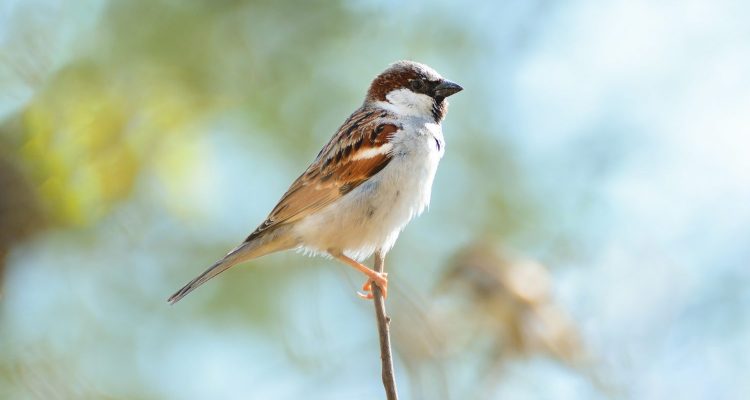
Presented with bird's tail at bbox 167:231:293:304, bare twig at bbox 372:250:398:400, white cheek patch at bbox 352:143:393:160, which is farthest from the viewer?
white cheek patch at bbox 352:143:393:160

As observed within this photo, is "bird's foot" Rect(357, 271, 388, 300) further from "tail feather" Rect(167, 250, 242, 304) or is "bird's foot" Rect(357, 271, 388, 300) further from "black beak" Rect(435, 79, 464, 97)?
"black beak" Rect(435, 79, 464, 97)

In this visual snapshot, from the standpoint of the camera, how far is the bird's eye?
4652mm

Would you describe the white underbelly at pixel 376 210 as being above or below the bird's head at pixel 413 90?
below

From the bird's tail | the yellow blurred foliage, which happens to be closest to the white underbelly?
the bird's tail

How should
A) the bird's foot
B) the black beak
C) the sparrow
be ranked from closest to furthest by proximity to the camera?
the bird's foot, the sparrow, the black beak

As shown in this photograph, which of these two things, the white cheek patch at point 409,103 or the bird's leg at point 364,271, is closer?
the bird's leg at point 364,271

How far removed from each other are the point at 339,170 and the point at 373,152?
0.64 ft

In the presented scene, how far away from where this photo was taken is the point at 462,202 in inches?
244

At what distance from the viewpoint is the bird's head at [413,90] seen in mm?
4578

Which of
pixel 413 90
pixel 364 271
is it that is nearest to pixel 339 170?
pixel 364 271

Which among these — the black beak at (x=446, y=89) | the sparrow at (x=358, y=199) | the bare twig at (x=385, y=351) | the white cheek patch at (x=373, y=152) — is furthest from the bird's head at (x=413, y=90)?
the bare twig at (x=385, y=351)

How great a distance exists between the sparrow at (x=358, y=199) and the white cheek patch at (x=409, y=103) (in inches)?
4.2

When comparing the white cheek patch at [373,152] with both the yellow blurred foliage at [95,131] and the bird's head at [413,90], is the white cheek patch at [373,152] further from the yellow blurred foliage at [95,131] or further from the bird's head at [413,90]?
the yellow blurred foliage at [95,131]

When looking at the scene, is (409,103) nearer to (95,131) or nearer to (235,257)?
(235,257)
